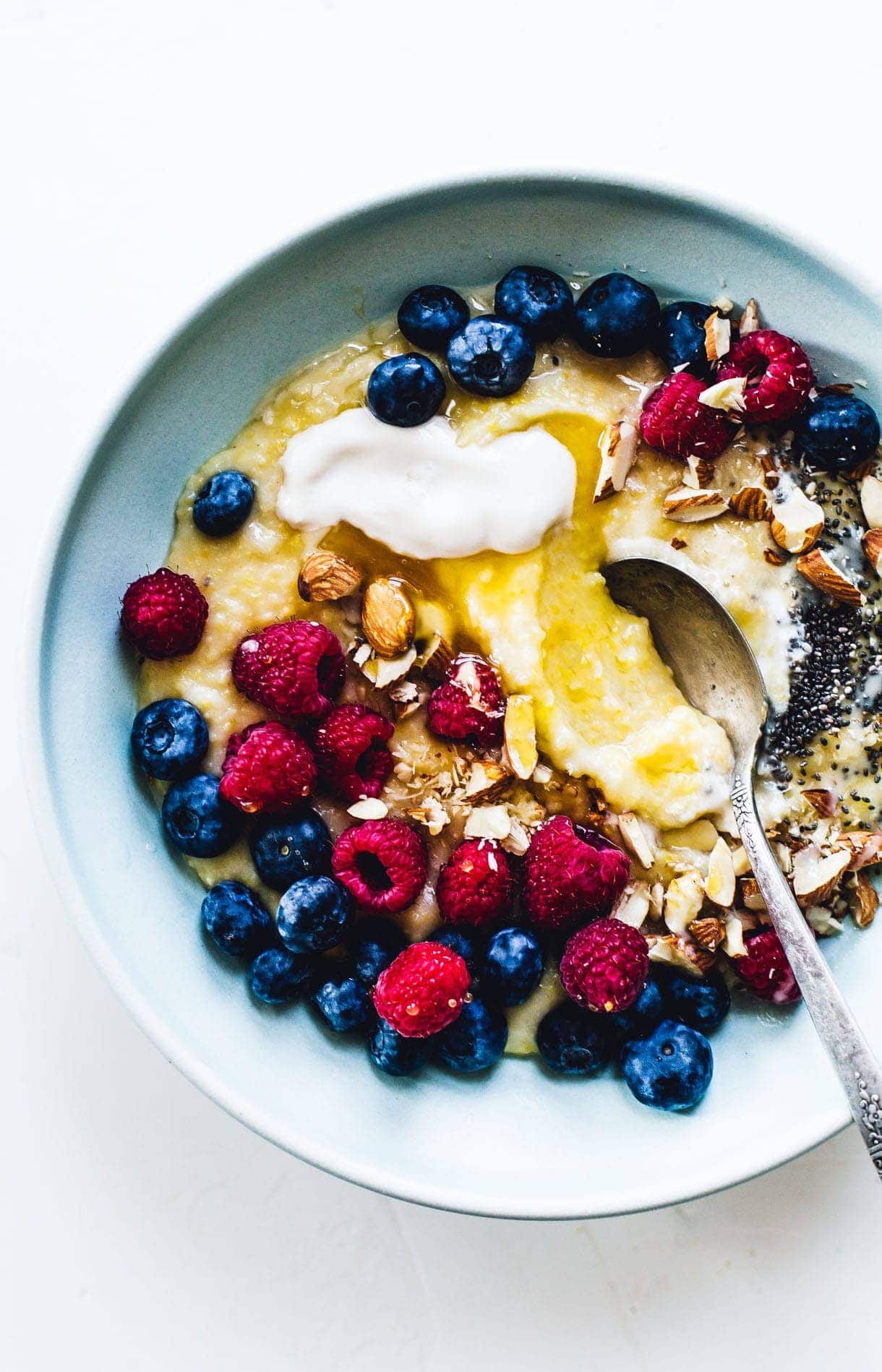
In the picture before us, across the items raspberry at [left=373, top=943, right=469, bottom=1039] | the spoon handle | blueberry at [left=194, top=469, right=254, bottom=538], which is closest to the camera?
the spoon handle

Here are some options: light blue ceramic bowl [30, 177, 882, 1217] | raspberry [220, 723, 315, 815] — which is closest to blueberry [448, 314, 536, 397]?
light blue ceramic bowl [30, 177, 882, 1217]

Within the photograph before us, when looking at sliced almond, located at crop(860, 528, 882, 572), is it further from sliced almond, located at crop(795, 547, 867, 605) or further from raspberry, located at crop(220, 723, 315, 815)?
raspberry, located at crop(220, 723, 315, 815)

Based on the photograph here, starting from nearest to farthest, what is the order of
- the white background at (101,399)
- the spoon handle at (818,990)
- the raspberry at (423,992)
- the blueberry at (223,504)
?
the spoon handle at (818,990)
the raspberry at (423,992)
the blueberry at (223,504)
the white background at (101,399)

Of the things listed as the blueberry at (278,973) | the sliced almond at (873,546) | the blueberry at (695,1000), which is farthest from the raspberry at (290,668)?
the sliced almond at (873,546)

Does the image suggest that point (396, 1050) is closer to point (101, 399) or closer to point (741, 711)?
point (741, 711)

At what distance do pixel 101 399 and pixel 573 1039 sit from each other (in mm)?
1230

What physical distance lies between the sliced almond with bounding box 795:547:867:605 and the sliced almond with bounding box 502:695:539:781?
447 mm

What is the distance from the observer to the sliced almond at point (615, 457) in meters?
1.63

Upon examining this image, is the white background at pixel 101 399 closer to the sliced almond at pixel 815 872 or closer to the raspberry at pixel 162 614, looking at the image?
the raspberry at pixel 162 614

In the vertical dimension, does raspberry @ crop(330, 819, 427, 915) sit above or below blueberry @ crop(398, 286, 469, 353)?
below

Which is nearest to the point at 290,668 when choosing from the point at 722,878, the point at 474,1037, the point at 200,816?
the point at 200,816

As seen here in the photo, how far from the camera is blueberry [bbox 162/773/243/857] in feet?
5.26

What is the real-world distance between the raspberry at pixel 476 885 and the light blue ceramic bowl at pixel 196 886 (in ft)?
0.87

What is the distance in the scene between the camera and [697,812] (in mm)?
1661
